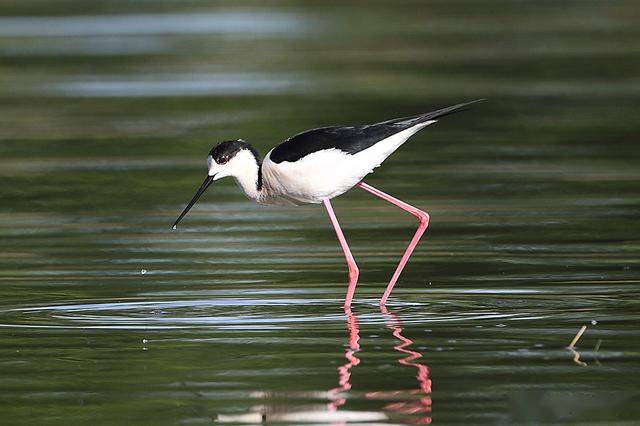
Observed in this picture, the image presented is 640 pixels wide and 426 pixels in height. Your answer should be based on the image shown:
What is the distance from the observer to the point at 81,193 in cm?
1616

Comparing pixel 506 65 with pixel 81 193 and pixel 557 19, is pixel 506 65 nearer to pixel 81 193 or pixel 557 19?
pixel 557 19

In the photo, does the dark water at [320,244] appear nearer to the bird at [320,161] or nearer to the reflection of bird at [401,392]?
the reflection of bird at [401,392]

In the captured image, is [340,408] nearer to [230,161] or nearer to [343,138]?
[343,138]

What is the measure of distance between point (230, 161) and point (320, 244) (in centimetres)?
208

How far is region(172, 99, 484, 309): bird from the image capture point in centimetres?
1105

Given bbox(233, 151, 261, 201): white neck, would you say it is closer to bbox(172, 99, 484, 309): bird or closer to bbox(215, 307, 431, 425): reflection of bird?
bbox(172, 99, 484, 309): bird

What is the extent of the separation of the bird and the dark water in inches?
23.8

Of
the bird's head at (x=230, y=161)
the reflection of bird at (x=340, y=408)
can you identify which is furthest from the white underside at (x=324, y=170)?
the reflection of bird at (x=340, y=408)

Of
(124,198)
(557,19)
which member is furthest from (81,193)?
(557,19)

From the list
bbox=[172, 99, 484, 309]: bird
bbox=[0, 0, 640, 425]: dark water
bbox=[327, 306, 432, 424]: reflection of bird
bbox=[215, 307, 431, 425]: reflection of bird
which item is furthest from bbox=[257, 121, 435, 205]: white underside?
bbox=[215, 307, 431, 425]: reflection of bird

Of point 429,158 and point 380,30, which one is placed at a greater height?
point 380,30

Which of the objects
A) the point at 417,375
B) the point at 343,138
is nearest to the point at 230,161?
the point at 343,138

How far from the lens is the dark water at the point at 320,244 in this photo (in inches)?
337

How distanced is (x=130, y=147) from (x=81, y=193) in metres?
2.92
